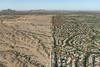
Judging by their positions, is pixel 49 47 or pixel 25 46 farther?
pixel 25 46

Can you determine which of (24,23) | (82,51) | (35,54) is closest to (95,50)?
(82,51)

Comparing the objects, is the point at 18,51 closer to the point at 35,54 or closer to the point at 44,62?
the point at 35,54

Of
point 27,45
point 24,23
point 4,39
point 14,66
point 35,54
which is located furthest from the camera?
point 24,23

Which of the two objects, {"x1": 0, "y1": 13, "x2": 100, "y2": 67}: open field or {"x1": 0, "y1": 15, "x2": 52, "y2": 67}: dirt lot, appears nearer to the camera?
{"x1": 0, "y1": 13, "x2": 100, "y2": 67}: open field

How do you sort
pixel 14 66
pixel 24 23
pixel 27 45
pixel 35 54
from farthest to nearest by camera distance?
pixel 24 23
pixel 27 45
pixel 35 54
pixel 14 66

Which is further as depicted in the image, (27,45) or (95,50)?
(27,45)

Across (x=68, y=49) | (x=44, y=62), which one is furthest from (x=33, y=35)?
Result: (x=44, y=62)

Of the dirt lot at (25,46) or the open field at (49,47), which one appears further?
the dirt lot at (25,46)
